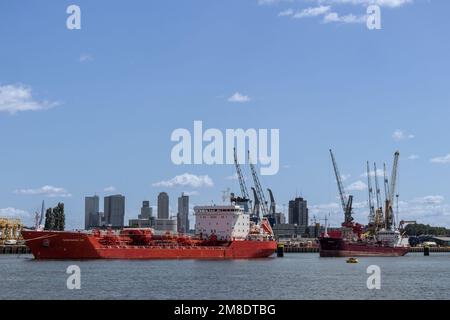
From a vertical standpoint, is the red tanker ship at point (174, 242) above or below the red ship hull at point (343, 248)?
above

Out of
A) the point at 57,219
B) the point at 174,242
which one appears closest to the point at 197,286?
the point at 174,242

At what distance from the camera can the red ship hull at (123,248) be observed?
89.8 meters

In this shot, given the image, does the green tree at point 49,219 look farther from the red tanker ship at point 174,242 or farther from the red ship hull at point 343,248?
the red ship hull at point 343,248

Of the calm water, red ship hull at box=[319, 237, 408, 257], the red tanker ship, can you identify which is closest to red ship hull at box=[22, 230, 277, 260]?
the red tanker ship

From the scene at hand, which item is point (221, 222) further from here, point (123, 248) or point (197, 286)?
point (197, 286)

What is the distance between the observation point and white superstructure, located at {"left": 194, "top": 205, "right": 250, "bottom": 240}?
112088mm

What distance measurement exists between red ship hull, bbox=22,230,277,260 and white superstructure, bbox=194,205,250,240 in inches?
101

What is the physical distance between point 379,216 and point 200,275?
395 feet

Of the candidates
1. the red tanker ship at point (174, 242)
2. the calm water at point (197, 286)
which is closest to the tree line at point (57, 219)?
the red tanker ship at point (174, 242)

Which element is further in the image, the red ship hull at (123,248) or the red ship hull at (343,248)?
the red ship hull at (343,248)

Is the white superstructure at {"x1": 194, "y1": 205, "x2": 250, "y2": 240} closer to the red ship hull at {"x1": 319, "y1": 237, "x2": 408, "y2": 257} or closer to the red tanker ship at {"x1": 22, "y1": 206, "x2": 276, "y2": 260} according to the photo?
the red tanker ship at {"x1": 22, "y1": 206, "x2": 276, "y2": 260}

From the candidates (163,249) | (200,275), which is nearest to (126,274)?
(200,275)

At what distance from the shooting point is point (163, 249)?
330 ft
